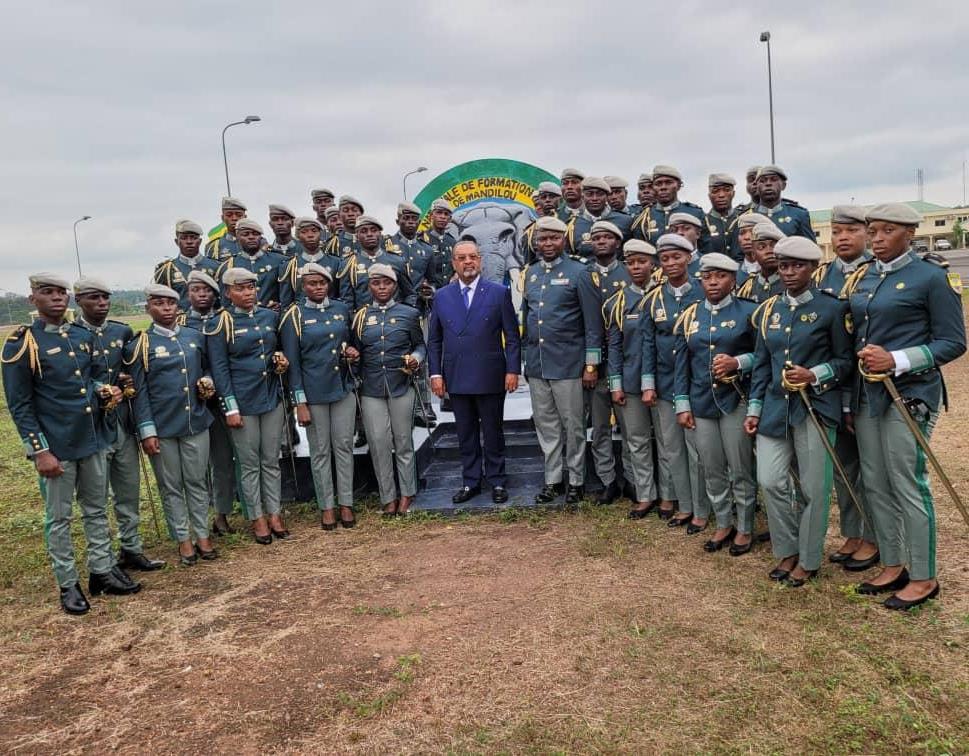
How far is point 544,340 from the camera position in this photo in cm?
614

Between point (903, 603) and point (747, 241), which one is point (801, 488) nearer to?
point (903, 603)

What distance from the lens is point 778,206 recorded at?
20.3 feet

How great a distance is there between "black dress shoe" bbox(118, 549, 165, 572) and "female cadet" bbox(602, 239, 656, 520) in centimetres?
347

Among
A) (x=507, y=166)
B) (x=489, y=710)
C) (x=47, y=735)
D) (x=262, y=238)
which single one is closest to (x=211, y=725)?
(x=47, y=735)

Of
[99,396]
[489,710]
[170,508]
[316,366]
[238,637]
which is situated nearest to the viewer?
[489,710]

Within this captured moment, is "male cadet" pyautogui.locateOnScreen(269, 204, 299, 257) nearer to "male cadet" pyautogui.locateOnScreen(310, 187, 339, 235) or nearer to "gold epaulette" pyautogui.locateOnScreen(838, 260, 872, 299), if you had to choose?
"male cadet" pyautogui.locateOnScreen(310, 187, 339, 235)

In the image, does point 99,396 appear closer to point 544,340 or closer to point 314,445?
point 314,445

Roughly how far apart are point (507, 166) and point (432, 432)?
5.14 meters

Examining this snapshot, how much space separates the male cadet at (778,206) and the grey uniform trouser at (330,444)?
12.0 feet

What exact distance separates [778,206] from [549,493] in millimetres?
2940

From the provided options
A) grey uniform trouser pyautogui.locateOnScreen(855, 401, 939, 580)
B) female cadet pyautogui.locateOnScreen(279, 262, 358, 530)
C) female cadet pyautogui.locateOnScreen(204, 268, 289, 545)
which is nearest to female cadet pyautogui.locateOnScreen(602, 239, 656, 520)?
grey uniform trouser pyautogui.locateOnScreen(855, 401, 939, 580)

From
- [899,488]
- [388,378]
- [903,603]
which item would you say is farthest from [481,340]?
[903,603]

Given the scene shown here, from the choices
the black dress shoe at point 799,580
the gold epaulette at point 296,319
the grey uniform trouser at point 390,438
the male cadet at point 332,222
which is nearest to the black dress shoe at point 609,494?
the grey uniform trouser at point 390,438

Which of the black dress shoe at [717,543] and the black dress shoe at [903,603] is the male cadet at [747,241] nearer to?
the black dress shoe at [717,543]
